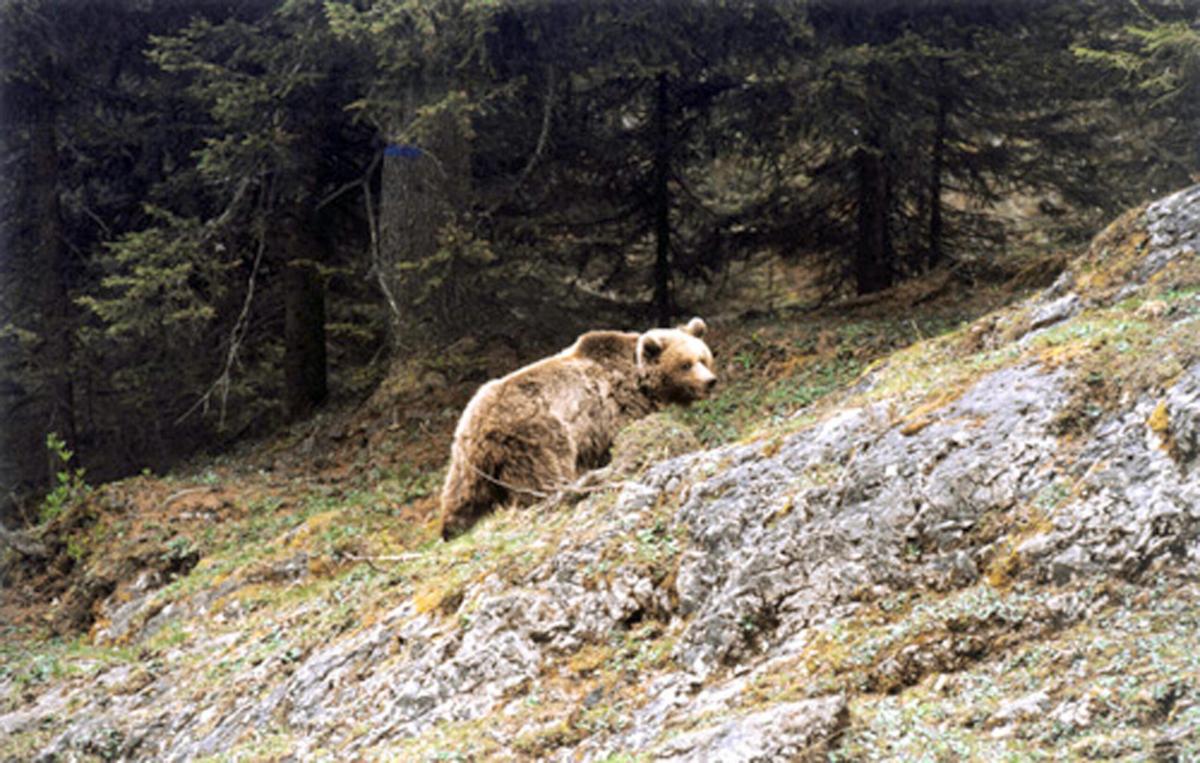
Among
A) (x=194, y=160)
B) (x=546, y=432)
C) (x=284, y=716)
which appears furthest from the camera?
(x=194, y=160)

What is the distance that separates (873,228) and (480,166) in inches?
236

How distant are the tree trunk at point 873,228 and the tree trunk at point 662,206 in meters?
2.76

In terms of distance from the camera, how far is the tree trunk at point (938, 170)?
14859mm

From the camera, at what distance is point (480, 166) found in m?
16.9

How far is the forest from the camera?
1430 cm

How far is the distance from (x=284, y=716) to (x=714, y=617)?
2748 mm

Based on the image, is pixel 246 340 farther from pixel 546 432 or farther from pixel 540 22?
pixel 546 432

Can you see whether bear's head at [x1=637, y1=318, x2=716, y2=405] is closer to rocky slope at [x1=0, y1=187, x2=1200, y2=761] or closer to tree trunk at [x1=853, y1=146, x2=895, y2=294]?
rocky slope at [x1=0, y1=187, x2=1200, y2=761]

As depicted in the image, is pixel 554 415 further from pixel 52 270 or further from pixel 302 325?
pixel 52 270

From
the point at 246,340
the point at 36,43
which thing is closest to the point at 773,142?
the point at 246,340

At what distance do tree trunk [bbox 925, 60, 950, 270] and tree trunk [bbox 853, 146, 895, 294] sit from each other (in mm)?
639

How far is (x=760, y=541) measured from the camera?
532 cm

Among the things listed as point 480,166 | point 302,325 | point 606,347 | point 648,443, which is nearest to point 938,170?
point 480,166

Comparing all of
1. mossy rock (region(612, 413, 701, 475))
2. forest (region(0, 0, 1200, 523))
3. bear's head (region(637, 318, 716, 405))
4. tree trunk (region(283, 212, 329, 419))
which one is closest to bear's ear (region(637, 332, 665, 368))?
bear's head (region(637, 318, 716, 405))
